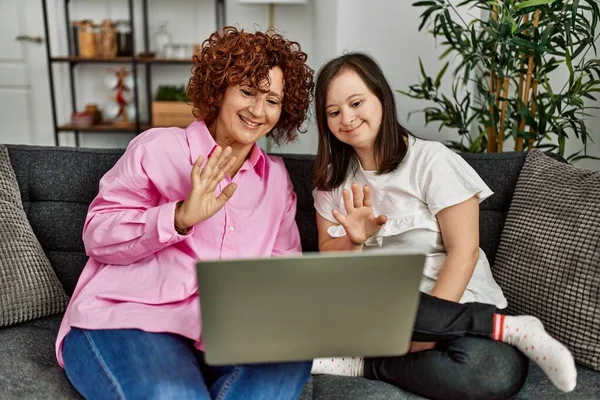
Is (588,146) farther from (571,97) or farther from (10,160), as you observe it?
(10,160)

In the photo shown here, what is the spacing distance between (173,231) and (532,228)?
0.88 m

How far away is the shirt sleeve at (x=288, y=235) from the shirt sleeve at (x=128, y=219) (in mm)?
312

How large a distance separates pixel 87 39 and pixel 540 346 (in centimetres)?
344

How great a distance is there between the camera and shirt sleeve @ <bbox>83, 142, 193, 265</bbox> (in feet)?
3.82

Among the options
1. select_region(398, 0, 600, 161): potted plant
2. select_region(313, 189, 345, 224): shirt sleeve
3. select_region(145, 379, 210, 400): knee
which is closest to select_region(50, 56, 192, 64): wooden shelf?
select_region(398, 0, 600, 161): potted plant

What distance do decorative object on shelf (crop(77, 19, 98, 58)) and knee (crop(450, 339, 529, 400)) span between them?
332cm

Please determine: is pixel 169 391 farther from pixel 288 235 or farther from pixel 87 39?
pixel 87 39

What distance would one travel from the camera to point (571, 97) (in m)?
1.80

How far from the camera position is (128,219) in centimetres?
120

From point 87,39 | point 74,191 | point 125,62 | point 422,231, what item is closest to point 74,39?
point 87,39

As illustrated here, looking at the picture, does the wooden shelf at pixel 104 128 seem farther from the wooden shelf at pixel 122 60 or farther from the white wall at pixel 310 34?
the wooden shelf at pixel 122 60

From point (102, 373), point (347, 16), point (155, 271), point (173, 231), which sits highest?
point (347, 16)

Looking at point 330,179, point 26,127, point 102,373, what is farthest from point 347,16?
point 26,127

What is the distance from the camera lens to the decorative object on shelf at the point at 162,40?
3.73m
